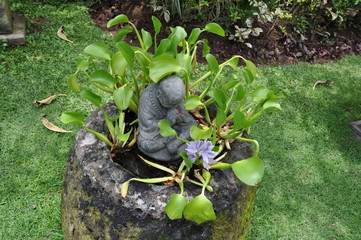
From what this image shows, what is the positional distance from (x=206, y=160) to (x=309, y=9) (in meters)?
3.28

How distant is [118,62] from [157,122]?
1.10ft

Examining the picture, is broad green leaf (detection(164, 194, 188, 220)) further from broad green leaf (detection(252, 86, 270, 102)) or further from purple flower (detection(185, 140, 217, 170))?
broad green leaf (detection(252, 86, 270, 102))

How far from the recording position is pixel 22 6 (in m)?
4.05

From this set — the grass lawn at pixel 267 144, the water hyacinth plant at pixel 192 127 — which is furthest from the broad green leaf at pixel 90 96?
the grass lawn at pixel 267 144

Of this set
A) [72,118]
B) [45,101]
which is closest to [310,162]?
[72,118]

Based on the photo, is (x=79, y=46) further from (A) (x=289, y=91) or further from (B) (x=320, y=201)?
(B) (x=320, y=201)

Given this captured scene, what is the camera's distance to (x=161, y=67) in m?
1.49

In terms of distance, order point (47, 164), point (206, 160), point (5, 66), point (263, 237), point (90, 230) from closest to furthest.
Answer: point (206, 160) → point (90, 230) → point (263, 237) → point (47, 164) → point (5, 66)

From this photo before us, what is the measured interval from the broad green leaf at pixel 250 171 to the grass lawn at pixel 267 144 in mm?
1017

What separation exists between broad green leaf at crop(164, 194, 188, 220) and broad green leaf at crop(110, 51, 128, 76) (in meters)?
0.66

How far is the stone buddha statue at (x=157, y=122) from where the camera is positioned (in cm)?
163

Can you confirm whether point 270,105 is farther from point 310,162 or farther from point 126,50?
point 310,162

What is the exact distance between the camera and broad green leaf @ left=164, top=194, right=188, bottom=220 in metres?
1.39

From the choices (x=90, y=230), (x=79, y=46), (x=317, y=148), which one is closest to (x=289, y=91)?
(x=317, y=148)
